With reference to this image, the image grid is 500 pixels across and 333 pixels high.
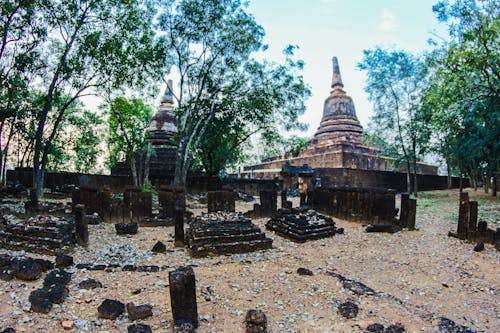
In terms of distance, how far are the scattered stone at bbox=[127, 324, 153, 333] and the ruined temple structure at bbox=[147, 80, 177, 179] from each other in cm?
1526

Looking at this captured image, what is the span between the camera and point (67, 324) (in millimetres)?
3412

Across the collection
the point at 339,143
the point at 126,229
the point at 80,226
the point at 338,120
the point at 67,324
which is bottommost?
the point at 67,324

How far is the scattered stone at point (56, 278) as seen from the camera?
425 cm

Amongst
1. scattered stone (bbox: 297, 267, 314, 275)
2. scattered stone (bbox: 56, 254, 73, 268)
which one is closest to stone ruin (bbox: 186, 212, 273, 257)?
scattered stone (bbox: 297, 267, 314, 275)

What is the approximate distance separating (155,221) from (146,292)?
5052 mm

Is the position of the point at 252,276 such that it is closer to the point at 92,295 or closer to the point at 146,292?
the point at 146,292

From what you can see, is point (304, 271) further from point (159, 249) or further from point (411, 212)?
point (411, 212)

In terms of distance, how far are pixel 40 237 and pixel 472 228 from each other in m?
9.35

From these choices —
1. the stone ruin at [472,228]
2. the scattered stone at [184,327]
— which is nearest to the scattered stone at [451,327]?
the scattered stone at [184,327]

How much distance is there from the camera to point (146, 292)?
4.32 metres

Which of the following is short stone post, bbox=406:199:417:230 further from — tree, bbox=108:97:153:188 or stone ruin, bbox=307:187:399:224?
tree, bbox=108:97:153:188

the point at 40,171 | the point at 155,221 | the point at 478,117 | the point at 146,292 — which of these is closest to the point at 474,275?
the point at 146,292

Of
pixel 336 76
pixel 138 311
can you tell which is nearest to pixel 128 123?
pixel 138 311

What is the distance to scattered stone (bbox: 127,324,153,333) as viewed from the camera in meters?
3.23
